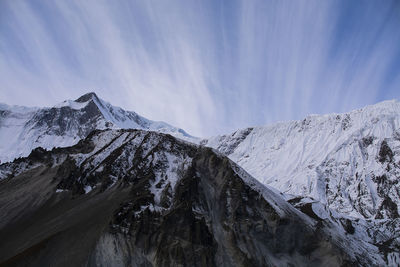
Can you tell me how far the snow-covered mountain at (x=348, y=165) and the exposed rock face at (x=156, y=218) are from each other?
185 ft

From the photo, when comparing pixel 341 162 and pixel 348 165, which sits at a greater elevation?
pixel 341 162

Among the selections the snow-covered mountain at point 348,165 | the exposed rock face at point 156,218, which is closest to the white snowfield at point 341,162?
the snow-covered mountain at point 348,165

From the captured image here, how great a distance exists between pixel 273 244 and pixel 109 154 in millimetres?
46664

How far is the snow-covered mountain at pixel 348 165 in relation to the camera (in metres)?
134

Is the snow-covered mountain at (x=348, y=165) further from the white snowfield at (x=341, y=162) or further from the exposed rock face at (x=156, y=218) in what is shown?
the exposed rock face at (x=156, y=218)

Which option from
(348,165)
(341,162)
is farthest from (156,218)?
(341,162)

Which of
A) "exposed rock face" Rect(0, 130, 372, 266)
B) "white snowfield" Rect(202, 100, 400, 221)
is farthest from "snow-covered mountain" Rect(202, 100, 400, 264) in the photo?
"exposed rock face" Rect(0, 130, 372, 266)

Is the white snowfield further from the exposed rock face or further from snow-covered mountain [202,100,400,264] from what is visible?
the exposed rock face

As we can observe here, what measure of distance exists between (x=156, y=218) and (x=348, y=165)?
429 ft

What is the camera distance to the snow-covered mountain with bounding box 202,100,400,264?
134 meters

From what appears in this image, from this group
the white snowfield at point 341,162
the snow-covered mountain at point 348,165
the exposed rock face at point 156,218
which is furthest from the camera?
the white snowfield at point 341,162

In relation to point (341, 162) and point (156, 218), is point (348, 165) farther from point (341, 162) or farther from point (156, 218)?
point (156, 218)

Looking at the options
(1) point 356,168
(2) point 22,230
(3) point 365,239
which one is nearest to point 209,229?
(2) point 22,230

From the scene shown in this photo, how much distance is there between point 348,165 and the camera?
156 m
